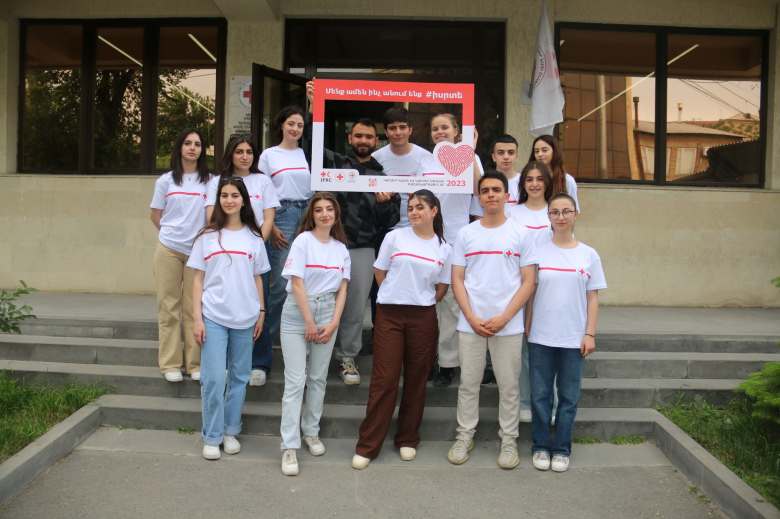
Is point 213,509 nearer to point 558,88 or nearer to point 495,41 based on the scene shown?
point 558,88

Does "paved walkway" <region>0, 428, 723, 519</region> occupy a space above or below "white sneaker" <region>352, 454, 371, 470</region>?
below

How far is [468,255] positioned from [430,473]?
4.61 ft

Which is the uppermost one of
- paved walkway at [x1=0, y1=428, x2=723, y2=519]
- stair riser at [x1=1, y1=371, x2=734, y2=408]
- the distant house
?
the distant house

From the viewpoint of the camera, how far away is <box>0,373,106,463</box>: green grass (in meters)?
4.33

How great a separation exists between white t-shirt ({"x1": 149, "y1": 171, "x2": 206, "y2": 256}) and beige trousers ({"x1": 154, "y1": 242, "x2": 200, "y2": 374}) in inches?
3.3

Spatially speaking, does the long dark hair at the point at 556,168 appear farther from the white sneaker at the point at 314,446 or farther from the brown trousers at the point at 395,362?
the white sneaker at the point at 314,446

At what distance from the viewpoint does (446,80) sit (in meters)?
8.41

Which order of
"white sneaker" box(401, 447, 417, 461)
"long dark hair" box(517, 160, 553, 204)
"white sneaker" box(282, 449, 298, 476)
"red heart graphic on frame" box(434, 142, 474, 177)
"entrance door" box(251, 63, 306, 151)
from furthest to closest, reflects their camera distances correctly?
"entrance door" box(251, 63, 306, 151) < "red heart graphic on frame" box(434, 142, 474, 177) < "long dark hair" box(517, 160, 553, 204) < "white sneaker" box(401, 447, 417, 461) < "white sneaker" box(282, 449, 298, 476)

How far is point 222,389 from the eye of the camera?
4.32 metres

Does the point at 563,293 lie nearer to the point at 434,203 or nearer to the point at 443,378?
the point at 434,203

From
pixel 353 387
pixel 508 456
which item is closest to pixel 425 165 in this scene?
pixel 353 387

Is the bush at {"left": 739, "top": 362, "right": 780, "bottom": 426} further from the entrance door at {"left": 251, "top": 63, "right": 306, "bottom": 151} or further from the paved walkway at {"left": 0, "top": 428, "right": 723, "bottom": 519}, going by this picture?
the entrance door at {"left": 251, "top": 63, "right": 306, "bottom": 151}

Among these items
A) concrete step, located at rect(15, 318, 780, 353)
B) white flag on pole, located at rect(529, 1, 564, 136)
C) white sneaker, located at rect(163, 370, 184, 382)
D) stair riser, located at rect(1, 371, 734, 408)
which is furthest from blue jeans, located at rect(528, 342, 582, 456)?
white flag on pole, located at rect(529, 1, 564, 136)

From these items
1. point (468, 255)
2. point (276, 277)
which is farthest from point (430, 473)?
point (276, 277)
